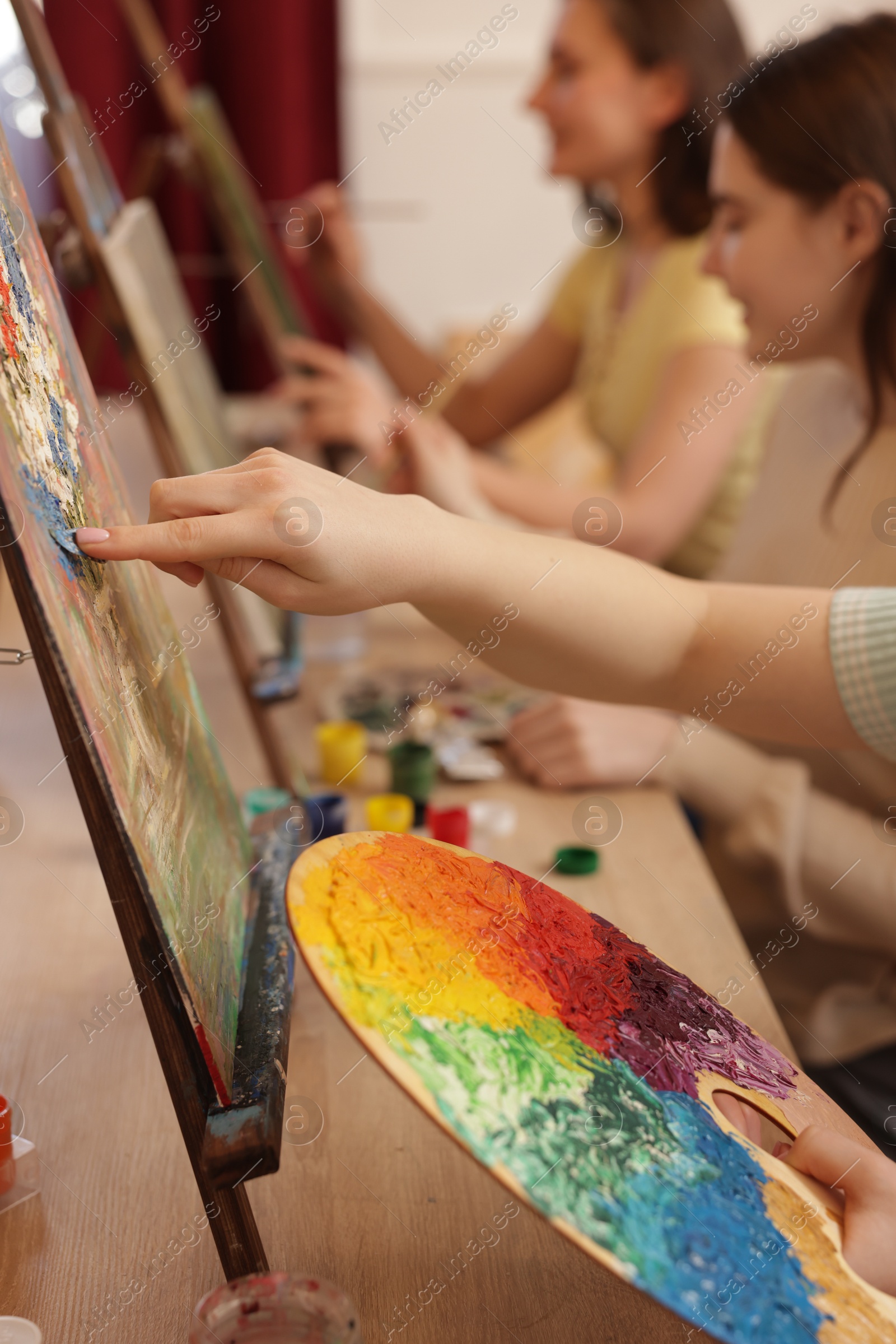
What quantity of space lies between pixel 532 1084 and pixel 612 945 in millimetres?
124

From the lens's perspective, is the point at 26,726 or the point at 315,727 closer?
the point at 26,726

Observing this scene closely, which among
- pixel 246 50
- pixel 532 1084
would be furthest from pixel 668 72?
pixel 246 50

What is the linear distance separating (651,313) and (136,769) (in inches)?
55.1

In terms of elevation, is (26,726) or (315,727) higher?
(26,726)

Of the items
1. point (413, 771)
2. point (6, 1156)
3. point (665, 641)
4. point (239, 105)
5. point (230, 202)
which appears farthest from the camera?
point (239, 105)

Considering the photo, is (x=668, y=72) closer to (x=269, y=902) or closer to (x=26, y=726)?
(x=26, y=726)

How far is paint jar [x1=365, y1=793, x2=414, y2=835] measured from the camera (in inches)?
37.2

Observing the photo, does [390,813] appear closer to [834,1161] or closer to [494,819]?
[494,819]

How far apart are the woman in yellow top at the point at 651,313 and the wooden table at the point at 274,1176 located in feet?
2.60

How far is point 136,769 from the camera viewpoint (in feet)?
1.50

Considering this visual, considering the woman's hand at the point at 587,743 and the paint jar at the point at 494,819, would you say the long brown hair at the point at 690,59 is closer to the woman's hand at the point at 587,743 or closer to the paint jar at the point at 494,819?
the woman's hand at the point at 587,743

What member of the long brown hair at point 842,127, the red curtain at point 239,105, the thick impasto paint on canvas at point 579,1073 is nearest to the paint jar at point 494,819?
the thick impasto paint on canvas at point 579,1073

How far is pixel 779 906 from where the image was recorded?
110cm

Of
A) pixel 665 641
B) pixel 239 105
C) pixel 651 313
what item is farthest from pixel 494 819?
pixel 239 105
